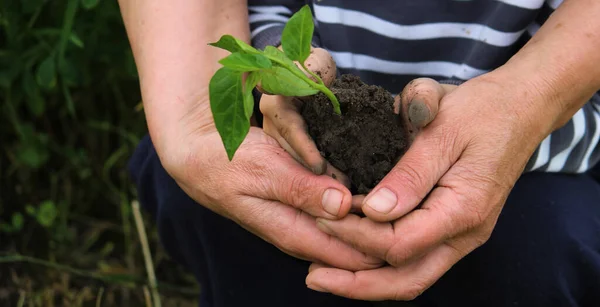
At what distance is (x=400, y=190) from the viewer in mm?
884

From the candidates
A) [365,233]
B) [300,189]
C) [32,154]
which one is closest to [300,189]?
[300,189]

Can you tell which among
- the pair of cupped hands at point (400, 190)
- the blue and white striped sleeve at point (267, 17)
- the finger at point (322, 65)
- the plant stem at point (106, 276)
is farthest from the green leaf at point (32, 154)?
the finger at point (322, 65)

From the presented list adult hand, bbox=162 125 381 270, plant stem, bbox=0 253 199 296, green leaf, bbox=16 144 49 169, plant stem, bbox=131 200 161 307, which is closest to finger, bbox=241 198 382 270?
adult hand, bbox=162 125 381 270

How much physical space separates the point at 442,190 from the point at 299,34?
0.27 meters

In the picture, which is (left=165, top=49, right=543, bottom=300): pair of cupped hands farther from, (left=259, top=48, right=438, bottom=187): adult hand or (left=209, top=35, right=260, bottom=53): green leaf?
(left=209, top=35, right=260, bottom=53): green leaf

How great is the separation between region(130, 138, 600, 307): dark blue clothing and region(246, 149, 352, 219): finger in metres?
0.21

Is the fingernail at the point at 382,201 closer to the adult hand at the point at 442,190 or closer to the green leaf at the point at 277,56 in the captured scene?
the adult hand at the point at 442,190

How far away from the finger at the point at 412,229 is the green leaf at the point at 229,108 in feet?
0.75

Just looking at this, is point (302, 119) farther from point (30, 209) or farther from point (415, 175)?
point (30, 209)

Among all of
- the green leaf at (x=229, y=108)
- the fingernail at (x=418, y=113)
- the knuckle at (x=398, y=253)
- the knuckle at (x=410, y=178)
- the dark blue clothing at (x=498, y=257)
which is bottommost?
the dark blue clothing at (x=498, y=257)

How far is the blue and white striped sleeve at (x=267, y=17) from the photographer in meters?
1.19

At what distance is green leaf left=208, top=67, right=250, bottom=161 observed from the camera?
759 mm

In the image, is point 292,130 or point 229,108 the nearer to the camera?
point 229,108

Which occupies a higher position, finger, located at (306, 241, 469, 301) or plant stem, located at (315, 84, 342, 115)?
plant stem, located at (315, 84, 342, 115)
